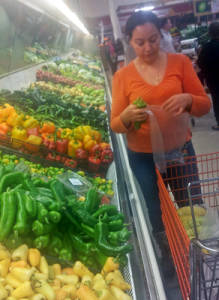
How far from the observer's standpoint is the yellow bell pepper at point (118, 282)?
4.67ft

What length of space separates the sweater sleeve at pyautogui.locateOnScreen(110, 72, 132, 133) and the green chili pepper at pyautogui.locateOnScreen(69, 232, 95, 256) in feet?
2.82

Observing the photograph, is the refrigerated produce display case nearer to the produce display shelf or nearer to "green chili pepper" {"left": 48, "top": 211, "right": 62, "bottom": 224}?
the produce display shelf

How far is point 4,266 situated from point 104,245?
525 mm

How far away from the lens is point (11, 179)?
5.99 feet

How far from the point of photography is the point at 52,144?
328 cm

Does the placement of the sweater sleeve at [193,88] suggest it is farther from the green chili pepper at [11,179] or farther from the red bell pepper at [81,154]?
the red bell pepper at [81,154]

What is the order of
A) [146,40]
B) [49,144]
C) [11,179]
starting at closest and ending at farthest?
[11,179] → [146,40] → [49,144]

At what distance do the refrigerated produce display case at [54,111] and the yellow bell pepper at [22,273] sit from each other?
53cm

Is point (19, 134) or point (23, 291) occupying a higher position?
point (19, 134)

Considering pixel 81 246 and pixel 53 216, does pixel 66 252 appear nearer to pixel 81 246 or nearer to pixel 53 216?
pixel 81 246

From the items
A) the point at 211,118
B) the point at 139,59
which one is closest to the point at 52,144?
the point at 139,59

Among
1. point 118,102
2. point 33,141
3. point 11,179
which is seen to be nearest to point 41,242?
point 11,179

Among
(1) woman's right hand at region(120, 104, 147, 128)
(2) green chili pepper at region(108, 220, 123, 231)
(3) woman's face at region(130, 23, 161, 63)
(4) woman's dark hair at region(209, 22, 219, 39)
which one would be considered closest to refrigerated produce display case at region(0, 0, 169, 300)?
(2) green chili pepper at region(108, 220, 123, 231)

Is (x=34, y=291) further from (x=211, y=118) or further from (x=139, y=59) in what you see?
(x=211, y=118)
